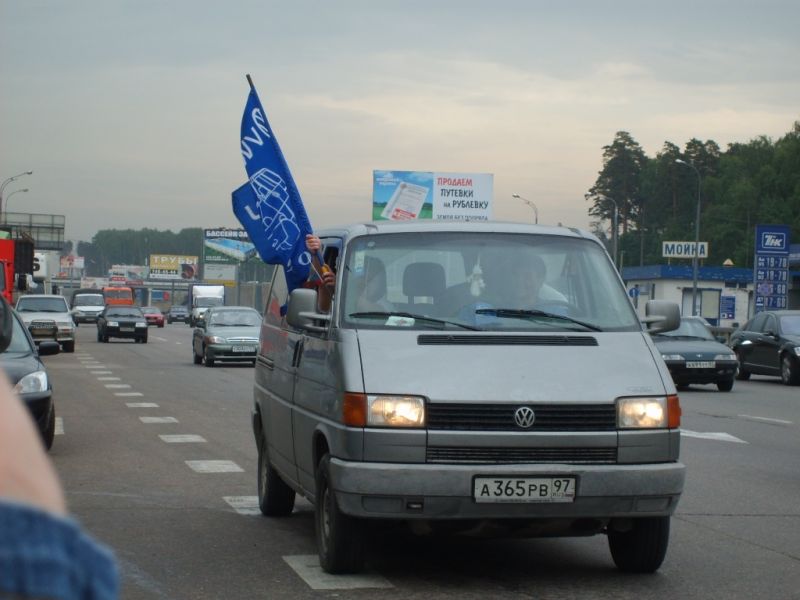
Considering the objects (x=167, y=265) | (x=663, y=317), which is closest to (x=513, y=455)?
(x=663, y=317)

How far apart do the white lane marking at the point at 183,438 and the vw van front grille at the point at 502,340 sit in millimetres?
7766

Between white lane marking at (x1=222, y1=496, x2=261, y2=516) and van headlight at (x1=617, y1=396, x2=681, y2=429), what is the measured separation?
338 centimetres

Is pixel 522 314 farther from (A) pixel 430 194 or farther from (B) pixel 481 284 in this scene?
(A) pixel 430 194

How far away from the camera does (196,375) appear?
29.2 m

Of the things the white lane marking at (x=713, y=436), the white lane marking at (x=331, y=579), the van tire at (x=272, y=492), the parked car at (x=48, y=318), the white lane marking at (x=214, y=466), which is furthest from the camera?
the parked car at (x=48, y=318)

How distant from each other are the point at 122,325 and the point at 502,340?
48486 mm

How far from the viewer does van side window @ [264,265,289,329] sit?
8.93 m

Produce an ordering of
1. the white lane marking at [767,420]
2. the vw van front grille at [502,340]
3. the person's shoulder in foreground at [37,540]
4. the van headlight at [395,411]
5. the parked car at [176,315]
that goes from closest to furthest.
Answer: the person's shoulder in foreground at [37,540] → the van headlight at [395,411] → the vw van front grille at [502,340] → the white lane marking at [767,420] → the parked car at [176,315]

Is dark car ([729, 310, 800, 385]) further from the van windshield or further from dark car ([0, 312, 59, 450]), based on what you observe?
the van windshield

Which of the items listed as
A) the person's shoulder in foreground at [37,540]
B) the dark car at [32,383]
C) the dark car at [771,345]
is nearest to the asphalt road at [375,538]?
the dark car at [32,383]

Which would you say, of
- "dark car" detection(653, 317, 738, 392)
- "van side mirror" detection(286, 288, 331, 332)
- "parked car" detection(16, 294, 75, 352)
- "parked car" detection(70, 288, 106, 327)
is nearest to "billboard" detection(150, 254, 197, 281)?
"parked car" detection(70, 288, 106, 327)

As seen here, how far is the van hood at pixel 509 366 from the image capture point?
21.0ft

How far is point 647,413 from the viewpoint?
6566 mm

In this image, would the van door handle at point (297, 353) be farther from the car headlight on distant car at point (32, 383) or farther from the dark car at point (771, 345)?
the dark car at point (771, 345)
